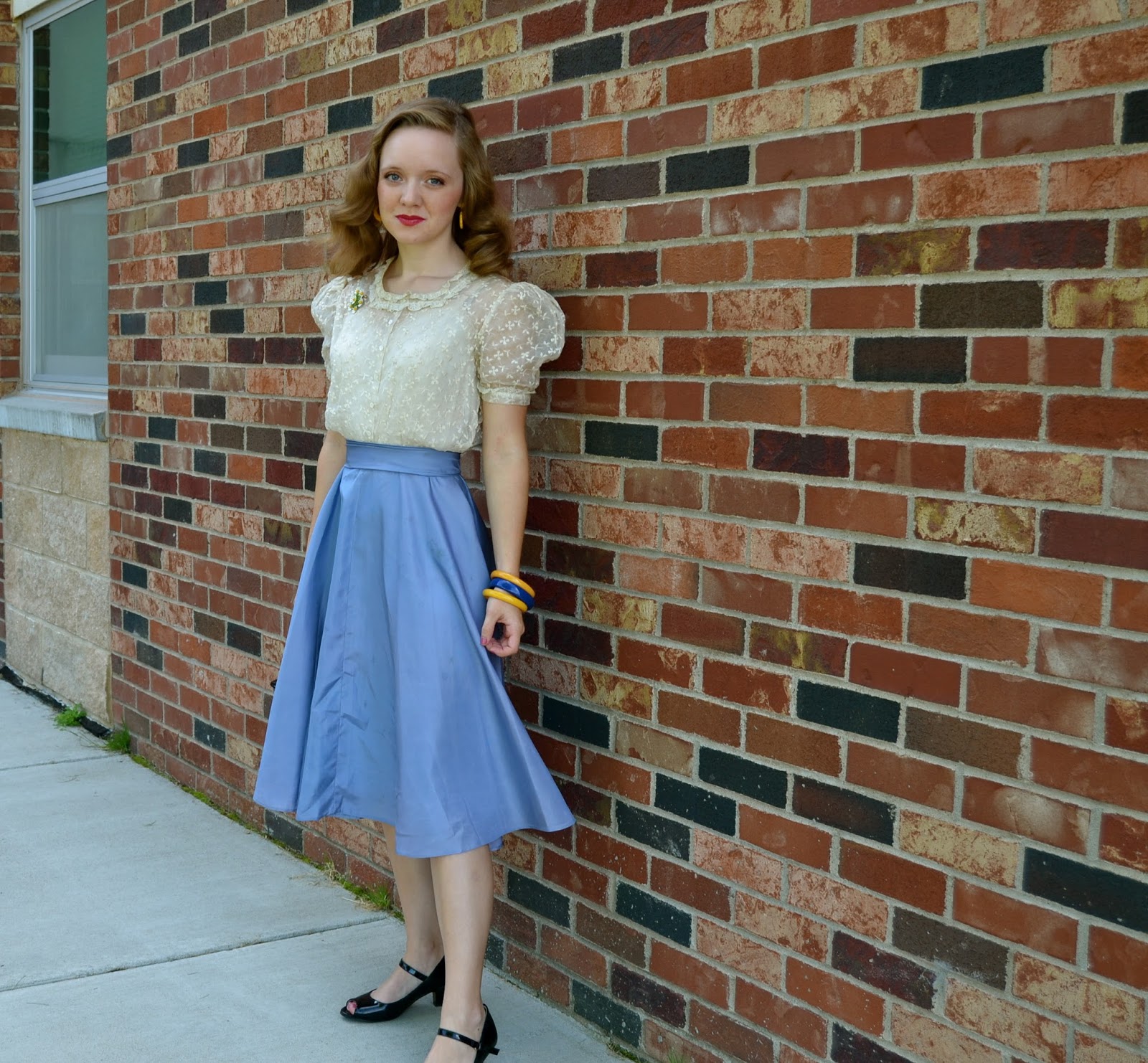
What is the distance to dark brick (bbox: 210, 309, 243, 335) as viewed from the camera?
163 inches

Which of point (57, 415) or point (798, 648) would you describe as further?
point (57, 415)

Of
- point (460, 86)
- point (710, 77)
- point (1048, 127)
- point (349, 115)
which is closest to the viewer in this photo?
point (1048, 127)

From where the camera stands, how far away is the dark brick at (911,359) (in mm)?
2096

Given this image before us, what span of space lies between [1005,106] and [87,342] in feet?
14.9

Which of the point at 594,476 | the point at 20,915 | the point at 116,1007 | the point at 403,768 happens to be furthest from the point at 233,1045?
the point at 594,476

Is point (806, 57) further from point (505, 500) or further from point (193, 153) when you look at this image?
point (193, 153)

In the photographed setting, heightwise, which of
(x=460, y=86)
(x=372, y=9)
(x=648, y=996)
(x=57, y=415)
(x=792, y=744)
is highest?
(x=372, y=9)

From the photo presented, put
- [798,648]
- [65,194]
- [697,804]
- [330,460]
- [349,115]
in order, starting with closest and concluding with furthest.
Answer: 1. [798,648]
2. [697,804]
3. [330,460]
4. [349,115]
5. [65,194]

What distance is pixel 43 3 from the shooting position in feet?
19.1

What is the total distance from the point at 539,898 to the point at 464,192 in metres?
1.52

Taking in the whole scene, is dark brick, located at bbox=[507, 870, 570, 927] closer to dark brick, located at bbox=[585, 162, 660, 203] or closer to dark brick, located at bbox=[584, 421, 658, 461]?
dark brick, located at bbox=[584, 421, 658, 461]

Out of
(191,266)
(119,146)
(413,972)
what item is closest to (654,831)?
(413,972)

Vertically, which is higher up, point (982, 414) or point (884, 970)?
point (982, 414)

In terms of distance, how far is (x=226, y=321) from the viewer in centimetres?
420
